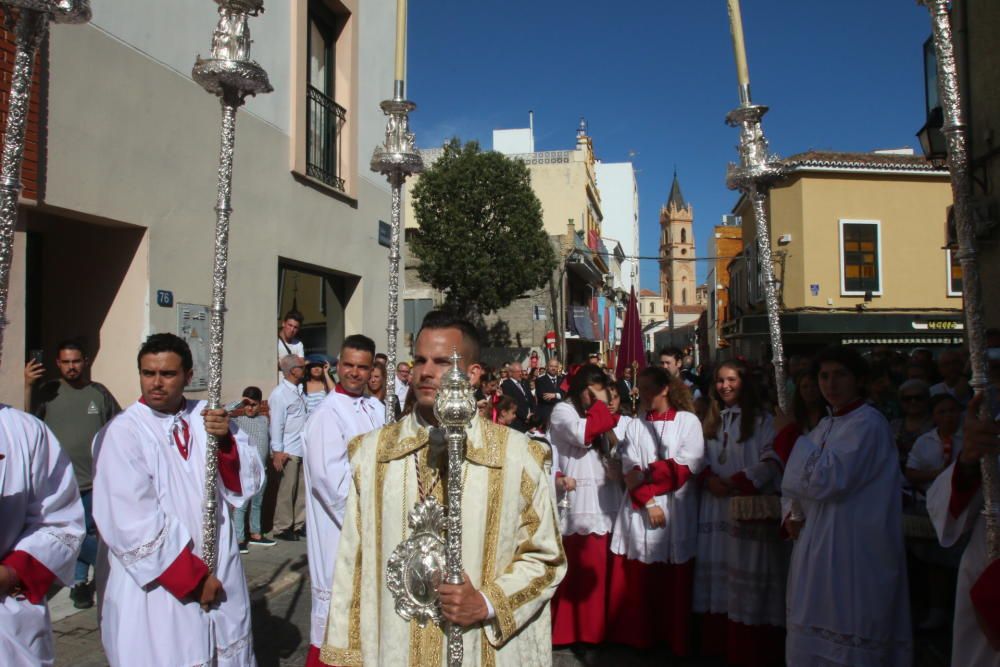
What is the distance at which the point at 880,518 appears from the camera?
374 centimetres

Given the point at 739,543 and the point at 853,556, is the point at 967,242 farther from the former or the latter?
the point at 739,543

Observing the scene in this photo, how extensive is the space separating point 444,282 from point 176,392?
2128cm

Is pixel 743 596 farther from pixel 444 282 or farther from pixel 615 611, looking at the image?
pixel 444 282

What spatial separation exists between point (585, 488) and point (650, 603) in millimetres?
880

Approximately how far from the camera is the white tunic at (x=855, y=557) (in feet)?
12.1

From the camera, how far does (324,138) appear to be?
10.7m

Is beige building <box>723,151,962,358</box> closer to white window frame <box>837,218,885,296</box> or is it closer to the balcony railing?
white window frame <box>837,218,885,296</box>

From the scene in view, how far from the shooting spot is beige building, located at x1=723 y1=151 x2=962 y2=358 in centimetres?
2178

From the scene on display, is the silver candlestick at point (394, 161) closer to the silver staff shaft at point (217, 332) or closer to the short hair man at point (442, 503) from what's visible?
the silver staff shaft at point (217, 332)

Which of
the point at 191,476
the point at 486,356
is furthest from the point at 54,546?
the point at 486,356

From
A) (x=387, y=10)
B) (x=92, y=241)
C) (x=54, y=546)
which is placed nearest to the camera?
(x=54, y=546)

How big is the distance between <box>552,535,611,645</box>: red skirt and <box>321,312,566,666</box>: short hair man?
298cm

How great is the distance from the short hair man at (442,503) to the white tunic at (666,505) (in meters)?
2.83

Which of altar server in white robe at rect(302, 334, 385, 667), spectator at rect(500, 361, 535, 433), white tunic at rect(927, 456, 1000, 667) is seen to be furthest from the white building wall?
white tunic at rect(927, 456, 1000, 667)
